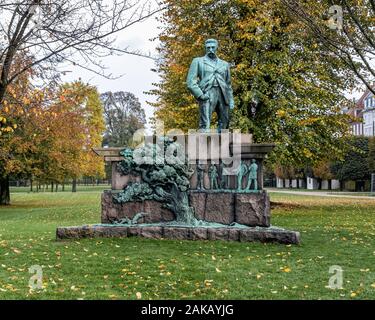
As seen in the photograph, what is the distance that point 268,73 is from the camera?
22.2 meters

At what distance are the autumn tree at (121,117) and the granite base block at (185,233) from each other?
5655cm

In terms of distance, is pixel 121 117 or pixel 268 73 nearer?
pixel 268 73

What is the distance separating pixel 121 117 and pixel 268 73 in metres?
51.4

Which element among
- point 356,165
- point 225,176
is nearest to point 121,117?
point 356,165

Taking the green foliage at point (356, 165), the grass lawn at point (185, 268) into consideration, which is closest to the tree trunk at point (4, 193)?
the grass lawn at point (185, 268)

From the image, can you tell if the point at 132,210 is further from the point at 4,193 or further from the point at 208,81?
the point at 4,193

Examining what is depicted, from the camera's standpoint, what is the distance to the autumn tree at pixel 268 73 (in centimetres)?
2219

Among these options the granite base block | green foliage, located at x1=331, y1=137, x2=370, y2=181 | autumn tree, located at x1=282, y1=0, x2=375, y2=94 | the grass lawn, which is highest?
autumn tree, located at x1=282, y1=0, x2=375, y2=94

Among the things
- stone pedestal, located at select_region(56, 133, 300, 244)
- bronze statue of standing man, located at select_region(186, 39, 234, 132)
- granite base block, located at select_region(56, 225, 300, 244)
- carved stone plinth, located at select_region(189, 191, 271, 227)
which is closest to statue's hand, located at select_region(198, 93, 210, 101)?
bronze statue of standing man, located at select_region(186, 39, 234, 132)

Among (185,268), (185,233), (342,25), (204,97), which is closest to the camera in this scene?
(185,268)

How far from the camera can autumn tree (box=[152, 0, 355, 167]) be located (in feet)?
72.8

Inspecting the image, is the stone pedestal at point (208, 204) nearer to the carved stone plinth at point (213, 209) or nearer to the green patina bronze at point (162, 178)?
the carved stone plinth at point (213, 209)

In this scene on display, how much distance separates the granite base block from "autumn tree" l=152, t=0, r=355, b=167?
1078cm

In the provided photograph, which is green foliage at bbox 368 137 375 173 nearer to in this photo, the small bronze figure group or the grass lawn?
the grass lawn
